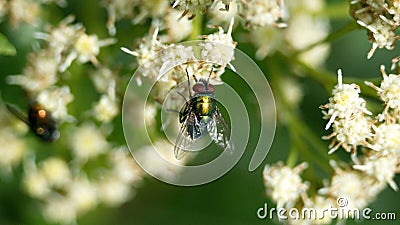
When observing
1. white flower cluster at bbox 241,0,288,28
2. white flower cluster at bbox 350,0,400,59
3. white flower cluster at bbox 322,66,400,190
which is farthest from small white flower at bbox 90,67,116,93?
white flower cluster at bbox 350,0,400,59

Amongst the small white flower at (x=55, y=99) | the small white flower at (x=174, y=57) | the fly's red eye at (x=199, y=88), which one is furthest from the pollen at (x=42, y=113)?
the fly's red eye at (x=199, y=88)

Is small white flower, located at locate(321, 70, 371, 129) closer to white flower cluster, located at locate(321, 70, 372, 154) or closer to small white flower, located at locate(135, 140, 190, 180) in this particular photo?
white flower cluster, located at locate(321, 70, 372, 154)

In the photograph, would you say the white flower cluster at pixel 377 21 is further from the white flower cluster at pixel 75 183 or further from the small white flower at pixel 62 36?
the white flower cluster at pixel 75 183

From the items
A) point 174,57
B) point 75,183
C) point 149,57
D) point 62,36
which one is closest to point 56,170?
point 75,183

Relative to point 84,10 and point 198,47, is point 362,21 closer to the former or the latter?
point 198,47

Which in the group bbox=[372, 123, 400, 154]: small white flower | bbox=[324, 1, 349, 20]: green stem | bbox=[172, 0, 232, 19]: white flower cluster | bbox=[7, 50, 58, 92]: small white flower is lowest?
bbox=[372, 123, 400, 154]: small white flower

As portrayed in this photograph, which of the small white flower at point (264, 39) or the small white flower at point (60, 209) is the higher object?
the small white flower at point (264, 39)

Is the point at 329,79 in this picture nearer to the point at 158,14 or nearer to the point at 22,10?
the point at 158,14
